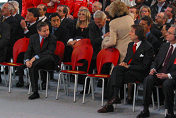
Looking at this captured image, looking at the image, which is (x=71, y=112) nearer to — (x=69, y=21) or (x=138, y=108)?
(x=138, y=108)

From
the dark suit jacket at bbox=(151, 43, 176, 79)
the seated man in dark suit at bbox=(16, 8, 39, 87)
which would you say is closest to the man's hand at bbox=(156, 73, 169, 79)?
the dark suit jacket at bbox=(151, 43, 176, 79)

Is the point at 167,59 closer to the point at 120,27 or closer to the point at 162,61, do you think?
the point at 162,61

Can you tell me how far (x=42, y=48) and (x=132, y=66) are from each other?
1976 mm

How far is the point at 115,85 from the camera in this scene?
5.88 m

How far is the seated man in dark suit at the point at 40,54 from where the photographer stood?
691 centimetres

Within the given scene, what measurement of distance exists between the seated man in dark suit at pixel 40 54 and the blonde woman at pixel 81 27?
0.65 metres

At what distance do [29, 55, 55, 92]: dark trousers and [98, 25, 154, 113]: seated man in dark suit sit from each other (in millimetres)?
1439

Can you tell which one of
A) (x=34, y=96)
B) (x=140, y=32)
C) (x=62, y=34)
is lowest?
(x=34, y=96)

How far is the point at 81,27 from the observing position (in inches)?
303

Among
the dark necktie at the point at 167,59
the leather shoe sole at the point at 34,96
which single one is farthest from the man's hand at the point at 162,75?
the leather shoe sole at the point at 34,96

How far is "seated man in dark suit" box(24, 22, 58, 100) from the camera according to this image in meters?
6.91

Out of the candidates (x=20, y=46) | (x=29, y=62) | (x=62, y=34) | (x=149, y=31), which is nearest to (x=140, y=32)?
(x=149, y=31)

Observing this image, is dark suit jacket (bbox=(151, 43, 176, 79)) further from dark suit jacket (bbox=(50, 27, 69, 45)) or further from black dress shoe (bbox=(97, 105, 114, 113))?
dark suit jacket (bbox=(50, 27, 69, 45))

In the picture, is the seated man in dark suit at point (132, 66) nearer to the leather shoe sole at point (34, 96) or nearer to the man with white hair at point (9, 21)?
the leather shoe sole at point (34, 96)
